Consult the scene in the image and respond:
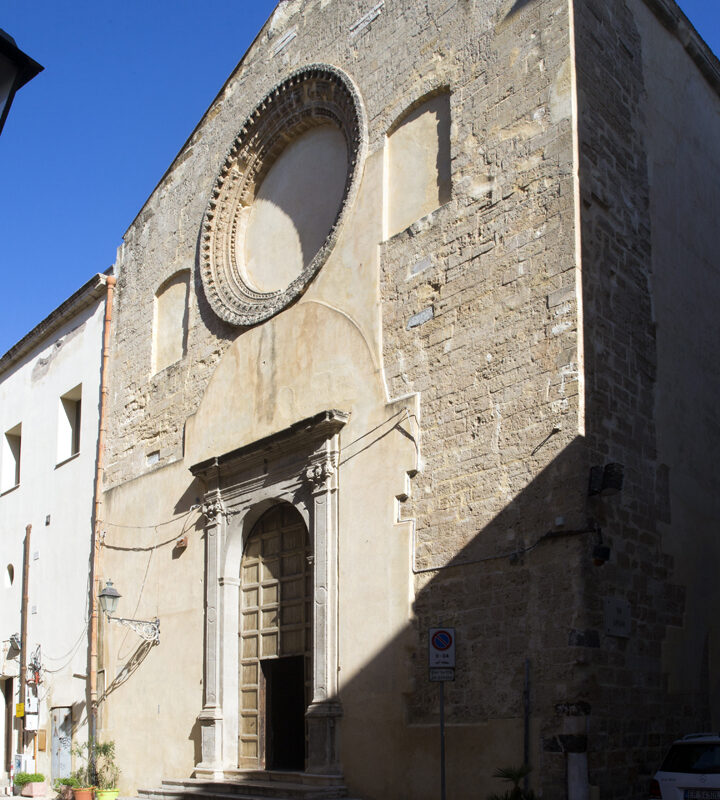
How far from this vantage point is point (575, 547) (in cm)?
878

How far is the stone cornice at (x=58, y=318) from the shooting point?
57.1 feet

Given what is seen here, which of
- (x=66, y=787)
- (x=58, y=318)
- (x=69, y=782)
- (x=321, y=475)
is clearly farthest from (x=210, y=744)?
(x=58, y=318)

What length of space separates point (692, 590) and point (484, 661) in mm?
2281

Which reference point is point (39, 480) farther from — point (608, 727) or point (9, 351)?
point (608, 727)

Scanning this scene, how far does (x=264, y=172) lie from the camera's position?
48.5 feet

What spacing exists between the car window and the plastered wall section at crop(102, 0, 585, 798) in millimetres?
958

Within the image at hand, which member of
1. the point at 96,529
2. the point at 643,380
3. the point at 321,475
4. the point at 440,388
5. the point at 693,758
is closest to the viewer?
the point at 693,758

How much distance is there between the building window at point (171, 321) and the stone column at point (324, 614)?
14.7ft

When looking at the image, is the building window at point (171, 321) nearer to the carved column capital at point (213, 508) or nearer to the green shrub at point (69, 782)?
the carved column capital at point (213, 508)

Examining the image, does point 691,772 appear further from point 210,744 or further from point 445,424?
point 210,744

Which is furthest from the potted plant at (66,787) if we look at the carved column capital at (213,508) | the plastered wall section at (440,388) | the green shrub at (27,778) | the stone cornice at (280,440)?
the stone cornice at (280,440)

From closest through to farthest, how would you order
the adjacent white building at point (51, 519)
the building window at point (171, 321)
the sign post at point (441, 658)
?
the sign post at point (441, 658), the building window at point (171, 321), the adjacent white building at point (51, 519)

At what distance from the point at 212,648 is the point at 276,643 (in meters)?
0.89

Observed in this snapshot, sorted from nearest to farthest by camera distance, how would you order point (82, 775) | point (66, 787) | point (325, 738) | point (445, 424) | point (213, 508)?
point (445, 424) → point (325, 738) → point (213, 508) → point (66, 787) → point (82, 775)
